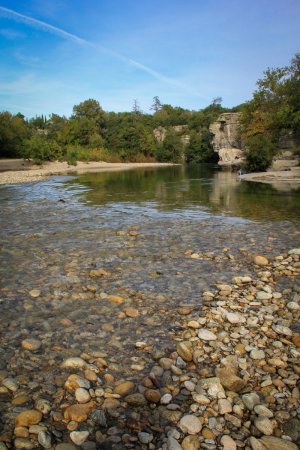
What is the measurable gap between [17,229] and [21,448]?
791 cm

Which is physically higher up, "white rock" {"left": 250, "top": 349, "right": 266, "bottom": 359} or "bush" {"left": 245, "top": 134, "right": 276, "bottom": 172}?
"bush" {"left": 245, "top": 134, "right": 276, "bottom": 172}

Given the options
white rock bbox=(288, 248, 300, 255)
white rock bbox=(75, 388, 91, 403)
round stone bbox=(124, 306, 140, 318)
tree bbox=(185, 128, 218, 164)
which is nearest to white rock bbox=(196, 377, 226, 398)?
white rock bbox=(75, 388, 91, 403)

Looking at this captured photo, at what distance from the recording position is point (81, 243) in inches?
312

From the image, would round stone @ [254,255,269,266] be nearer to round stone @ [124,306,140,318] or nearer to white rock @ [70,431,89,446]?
round stone @ [124,306,140,318]

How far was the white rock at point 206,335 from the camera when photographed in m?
3.74

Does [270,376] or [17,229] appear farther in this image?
[17,229]

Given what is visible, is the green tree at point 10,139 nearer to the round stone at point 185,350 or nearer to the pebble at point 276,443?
the round stone at point 185,350

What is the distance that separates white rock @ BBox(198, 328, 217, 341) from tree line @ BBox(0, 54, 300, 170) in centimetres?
3747

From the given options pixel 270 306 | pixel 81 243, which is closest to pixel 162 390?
pixel 270 306

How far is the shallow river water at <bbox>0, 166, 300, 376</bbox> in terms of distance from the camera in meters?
3.80

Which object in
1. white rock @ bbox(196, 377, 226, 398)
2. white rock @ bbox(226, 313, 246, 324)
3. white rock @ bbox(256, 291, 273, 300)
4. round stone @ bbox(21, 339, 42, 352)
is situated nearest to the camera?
white rock @ bbox(196, 377, 226, 398)

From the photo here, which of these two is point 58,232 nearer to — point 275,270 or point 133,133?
point 275,270

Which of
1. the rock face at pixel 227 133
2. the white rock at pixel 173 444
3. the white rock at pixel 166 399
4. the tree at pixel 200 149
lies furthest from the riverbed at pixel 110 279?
the tree at pixel 200 149

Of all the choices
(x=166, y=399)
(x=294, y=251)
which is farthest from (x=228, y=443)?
(x=294, y=251)
